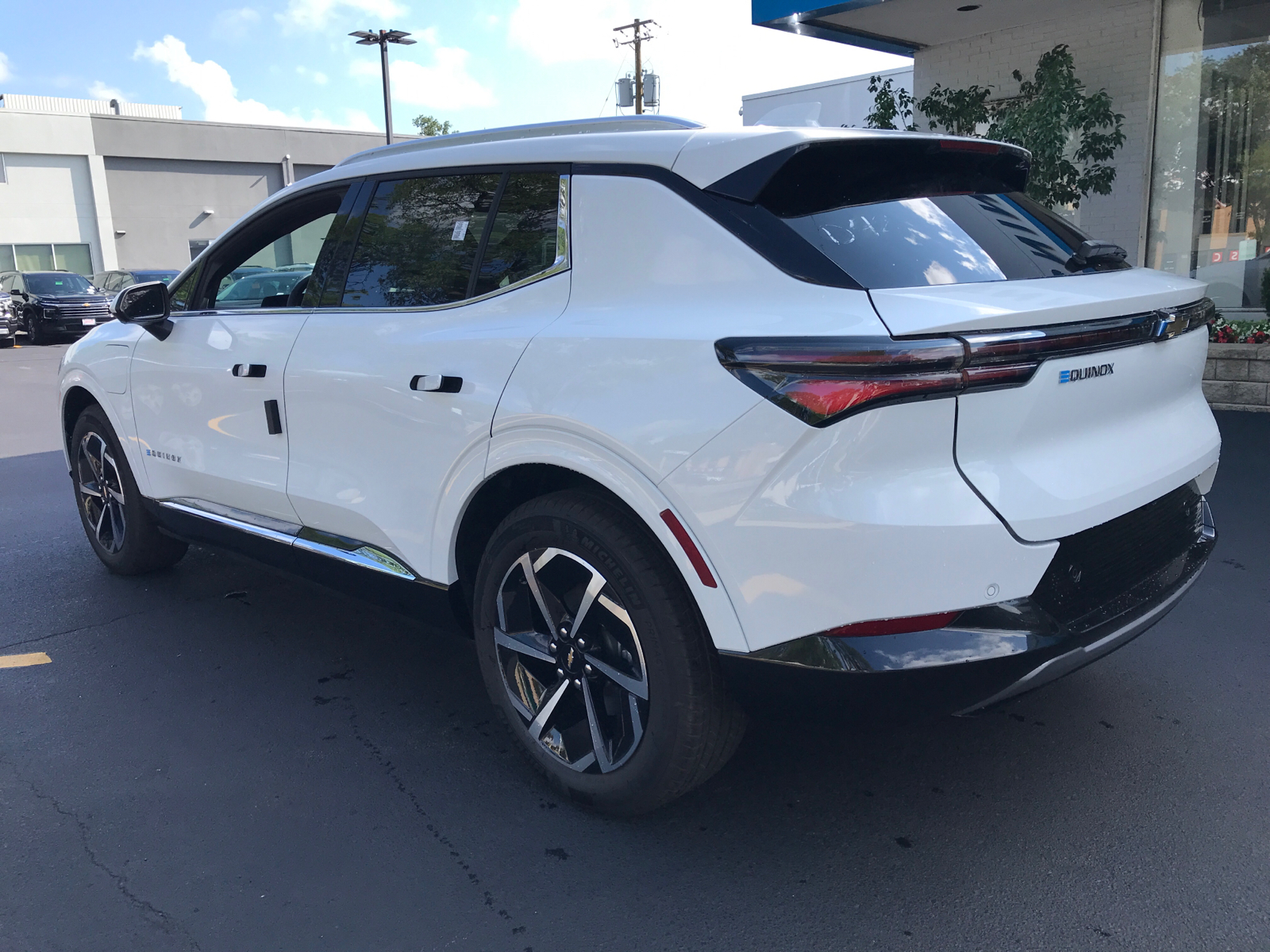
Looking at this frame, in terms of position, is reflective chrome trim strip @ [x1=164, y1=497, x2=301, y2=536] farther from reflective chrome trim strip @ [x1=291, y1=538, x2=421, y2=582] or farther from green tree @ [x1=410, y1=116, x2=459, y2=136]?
green tree @ [x1=410, y1=116, x2=459, y2=136]

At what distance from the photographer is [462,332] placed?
116 inches

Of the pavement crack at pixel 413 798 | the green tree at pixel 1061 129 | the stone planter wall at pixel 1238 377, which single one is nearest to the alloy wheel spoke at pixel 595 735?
the pavement crack at pixel 413 798

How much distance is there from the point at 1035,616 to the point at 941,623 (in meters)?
0.23

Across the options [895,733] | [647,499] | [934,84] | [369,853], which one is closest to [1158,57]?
[934,84]

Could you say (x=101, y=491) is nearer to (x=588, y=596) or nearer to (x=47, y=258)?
(x=588, y=596)

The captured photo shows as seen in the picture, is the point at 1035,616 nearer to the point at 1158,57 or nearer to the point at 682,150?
the point at 682,150

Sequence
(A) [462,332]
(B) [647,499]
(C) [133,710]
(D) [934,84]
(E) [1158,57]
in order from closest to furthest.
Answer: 1. (B) [647,499]
2. (A) [462,332]
3. (C) [133,710]
4. (E) [1158,57]
5. (D) [934,84]

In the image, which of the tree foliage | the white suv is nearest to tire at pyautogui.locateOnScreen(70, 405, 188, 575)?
the white suv

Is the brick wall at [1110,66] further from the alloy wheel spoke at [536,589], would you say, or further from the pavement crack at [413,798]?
the pavement crack at [413,798]

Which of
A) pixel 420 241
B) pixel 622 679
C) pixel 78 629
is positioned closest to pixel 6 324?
pixel 78 629

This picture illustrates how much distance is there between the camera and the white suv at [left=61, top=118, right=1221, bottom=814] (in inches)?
85.3

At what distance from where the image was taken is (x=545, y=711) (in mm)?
2904

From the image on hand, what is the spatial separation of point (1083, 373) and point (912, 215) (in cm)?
59

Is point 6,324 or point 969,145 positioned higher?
point 969,145
